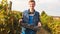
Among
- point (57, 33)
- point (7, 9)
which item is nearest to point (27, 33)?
point (7, 9)

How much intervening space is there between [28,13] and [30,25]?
0.87 feet

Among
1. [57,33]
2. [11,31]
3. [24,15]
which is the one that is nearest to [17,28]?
[11,31]

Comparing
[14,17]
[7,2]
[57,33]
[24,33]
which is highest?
[7,2]

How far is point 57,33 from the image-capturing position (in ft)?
47.5

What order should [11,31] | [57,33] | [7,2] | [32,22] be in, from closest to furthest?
[32,22] < [11,31] < [7,2] < [57,33]

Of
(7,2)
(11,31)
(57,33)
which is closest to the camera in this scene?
(11,31)

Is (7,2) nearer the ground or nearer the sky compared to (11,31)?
nearer the sky

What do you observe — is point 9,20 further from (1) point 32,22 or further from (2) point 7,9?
(1) point 32,22

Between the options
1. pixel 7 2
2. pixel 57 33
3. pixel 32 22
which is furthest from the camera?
pixel 57 33

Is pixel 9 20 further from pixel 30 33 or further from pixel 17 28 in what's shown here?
pixel 30 33

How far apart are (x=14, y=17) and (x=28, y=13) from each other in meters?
0.50

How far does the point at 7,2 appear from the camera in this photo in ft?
17.6

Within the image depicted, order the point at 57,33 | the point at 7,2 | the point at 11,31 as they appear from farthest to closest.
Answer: the point at 57,33
the point at 7,2
the point at 11,31

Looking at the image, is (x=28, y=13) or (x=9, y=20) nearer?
(x=28, y=13)
